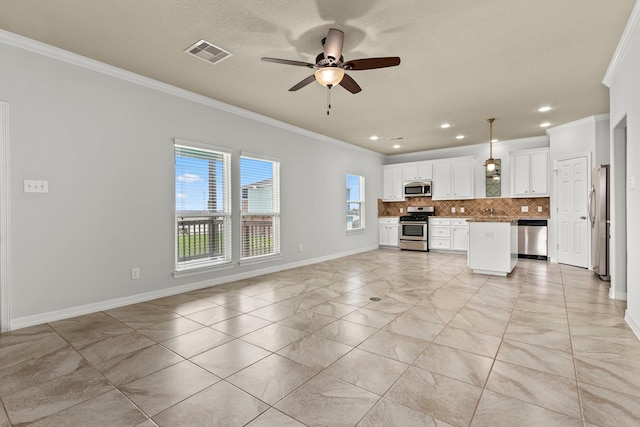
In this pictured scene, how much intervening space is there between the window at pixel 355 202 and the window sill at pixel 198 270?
3.72m

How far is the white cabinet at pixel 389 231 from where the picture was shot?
8766mm

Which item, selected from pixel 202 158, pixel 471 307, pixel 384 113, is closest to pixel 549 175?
pixel 384 113

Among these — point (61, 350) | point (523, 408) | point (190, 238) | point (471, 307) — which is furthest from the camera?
point (190, 238)

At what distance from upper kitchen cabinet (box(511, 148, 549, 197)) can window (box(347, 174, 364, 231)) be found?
354 cm

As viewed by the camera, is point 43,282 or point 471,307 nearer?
point 43,282

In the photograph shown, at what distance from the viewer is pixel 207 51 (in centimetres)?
320

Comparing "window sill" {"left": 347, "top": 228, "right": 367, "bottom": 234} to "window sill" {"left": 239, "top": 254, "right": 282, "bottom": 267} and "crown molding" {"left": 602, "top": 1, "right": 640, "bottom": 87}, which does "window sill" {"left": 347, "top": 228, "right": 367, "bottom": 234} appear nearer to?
"window sill" {"left": 239, "top": 254, "right": 282, "bottom": 267}

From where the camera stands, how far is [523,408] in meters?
1.76

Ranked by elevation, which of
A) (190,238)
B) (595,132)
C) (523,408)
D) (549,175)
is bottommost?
(523,408)

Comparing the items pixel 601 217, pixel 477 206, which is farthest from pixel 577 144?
pixel 477 206

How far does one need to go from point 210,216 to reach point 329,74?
9.41 feet

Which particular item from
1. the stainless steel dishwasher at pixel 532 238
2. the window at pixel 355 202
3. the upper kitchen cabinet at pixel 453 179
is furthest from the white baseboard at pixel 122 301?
the stainless steel dishwasher at pixel 532 238

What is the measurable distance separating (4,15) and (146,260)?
262cm

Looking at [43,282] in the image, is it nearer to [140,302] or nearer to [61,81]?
[140,302]
